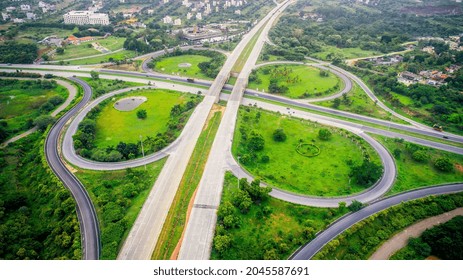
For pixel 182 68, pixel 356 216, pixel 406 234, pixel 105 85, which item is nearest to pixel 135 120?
pixel 105 85

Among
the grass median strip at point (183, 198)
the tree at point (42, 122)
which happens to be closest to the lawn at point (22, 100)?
the tree at point (42, 122)

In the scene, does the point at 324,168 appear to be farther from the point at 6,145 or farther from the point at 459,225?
the point at 6,145

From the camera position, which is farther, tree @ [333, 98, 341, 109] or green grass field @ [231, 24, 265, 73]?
green grass field @ [231, 24, 265, 73]

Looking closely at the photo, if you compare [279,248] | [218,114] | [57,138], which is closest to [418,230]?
[279,248]

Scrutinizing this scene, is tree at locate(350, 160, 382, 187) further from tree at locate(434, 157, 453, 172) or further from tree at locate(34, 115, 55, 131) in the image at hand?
tree at locate(34, 115, 55, 131)

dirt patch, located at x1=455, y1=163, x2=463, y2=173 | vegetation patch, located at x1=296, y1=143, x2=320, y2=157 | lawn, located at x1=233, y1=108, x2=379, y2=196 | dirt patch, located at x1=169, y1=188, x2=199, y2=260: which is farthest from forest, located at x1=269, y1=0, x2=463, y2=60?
dirt patch, located at x1=169, y1=188, x2=199, y2=260

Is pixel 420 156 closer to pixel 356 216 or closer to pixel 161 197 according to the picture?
pixel 356 216

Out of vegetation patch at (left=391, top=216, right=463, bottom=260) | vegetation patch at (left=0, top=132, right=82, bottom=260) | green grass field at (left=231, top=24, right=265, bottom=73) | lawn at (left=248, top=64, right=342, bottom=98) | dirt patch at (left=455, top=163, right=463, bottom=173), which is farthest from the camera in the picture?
green grass field at (left=231, top=24, right=265, bottom=73)
